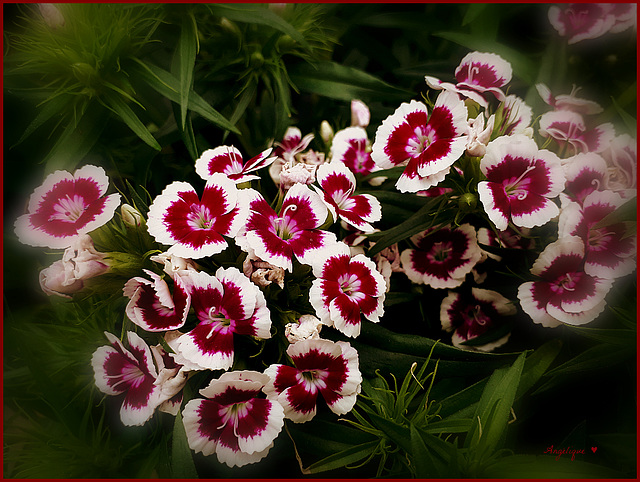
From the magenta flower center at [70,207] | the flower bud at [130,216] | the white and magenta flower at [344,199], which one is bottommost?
the magenta flower center at [70,207]

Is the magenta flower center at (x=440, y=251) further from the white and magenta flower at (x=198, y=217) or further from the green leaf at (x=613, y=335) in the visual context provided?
the white and magenta flower at (x=198, y=217)

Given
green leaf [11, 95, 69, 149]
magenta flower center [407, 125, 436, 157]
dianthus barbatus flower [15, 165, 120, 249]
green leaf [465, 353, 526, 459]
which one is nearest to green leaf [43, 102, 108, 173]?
green leaf [11, 95, 69, 149]

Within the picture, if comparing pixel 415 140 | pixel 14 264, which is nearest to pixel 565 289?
pixel 415 140

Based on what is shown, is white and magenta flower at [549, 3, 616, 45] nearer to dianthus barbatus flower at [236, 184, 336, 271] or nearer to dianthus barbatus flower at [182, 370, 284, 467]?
dianthus barbatus flower at [236, 184, 336, 271]

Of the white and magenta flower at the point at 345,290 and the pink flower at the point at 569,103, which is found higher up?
the pink flower at the point at 569,103

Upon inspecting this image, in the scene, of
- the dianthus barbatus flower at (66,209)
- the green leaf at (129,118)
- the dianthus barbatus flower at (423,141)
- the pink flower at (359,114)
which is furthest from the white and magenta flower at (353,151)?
the dianthus barbatus flower at (66,209)

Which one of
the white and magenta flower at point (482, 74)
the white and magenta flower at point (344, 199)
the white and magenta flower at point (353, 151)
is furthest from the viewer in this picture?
the white and magenta flower at point (353, 151)
